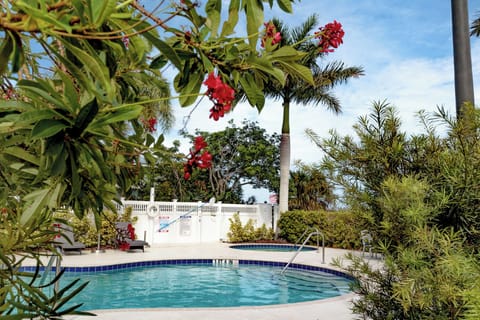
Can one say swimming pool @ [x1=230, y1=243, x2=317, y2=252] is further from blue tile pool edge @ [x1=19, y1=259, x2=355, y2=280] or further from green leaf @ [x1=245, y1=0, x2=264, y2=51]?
green leaf @ [x1=245, y1=0, x2=264, y2=51]

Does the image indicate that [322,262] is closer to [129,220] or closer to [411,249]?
[129,220]

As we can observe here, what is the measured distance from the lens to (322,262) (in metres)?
11.2

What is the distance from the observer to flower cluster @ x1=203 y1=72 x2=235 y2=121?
1.17m

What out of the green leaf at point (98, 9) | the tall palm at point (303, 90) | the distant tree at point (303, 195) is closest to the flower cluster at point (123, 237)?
the green leaf at point (98, 9)

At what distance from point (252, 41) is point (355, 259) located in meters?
1.82

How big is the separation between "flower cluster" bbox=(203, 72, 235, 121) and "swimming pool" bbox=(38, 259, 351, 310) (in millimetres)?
6652

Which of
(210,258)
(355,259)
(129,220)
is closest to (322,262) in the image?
(210,258)

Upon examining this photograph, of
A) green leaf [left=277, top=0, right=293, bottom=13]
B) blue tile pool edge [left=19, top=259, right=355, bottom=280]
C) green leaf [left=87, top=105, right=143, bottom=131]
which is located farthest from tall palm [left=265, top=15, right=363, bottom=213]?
green leaf [left=87, top=105, right=143, bottom=131]

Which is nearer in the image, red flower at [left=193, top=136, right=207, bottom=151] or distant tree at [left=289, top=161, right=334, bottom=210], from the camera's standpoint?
red flower at [left=193, top=136, right=207, bottom=151]

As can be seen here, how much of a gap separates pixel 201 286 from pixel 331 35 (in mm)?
8343

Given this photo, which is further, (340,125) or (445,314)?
(340,125)

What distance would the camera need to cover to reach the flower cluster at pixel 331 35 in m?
1.71

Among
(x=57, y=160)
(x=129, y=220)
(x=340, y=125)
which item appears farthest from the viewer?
(x=129, y=220)

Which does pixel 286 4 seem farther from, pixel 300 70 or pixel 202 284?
pixel 202 284
